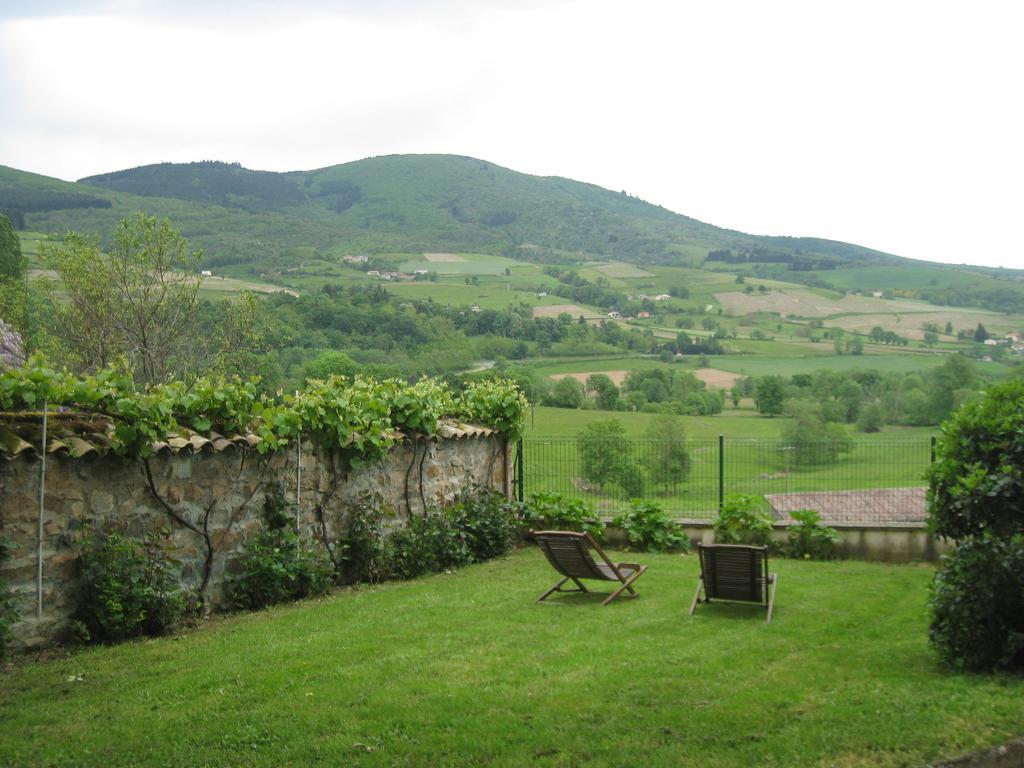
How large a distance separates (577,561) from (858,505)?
562 cm

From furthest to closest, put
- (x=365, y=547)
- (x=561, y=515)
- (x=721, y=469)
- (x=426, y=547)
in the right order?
(x=721, y=469)
(x=561, y=515)
(x=426, y=547)
(x=365, y=547)

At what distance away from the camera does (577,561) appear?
28.9 feet

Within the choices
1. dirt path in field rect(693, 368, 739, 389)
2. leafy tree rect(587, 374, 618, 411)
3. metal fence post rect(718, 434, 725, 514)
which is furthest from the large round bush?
dirt path in field rect(693, 368, 739, 389)

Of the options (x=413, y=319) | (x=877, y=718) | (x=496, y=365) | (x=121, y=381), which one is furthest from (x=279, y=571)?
(x=413, y=319)

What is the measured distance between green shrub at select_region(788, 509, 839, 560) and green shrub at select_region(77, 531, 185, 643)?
8132 mm

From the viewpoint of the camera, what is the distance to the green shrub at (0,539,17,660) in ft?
20.3

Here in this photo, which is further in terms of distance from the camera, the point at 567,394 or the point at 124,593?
the point at 567,394

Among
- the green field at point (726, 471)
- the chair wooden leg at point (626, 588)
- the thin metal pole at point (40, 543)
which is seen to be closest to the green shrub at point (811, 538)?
the green field at point (726, 471)

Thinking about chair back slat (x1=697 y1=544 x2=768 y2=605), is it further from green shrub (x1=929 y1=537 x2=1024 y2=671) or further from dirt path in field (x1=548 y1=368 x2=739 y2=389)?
dirt path in field (x1=548 y1=368 x2=739 y2=389)

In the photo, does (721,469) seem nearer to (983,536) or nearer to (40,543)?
(983,536)

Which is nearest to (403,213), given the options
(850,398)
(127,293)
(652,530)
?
(850,398)

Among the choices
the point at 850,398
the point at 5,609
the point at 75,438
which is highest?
the point at 75,438

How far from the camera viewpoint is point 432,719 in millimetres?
4914

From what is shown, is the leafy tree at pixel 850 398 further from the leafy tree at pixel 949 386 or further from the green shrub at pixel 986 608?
the green shrub at pixel 986 608
